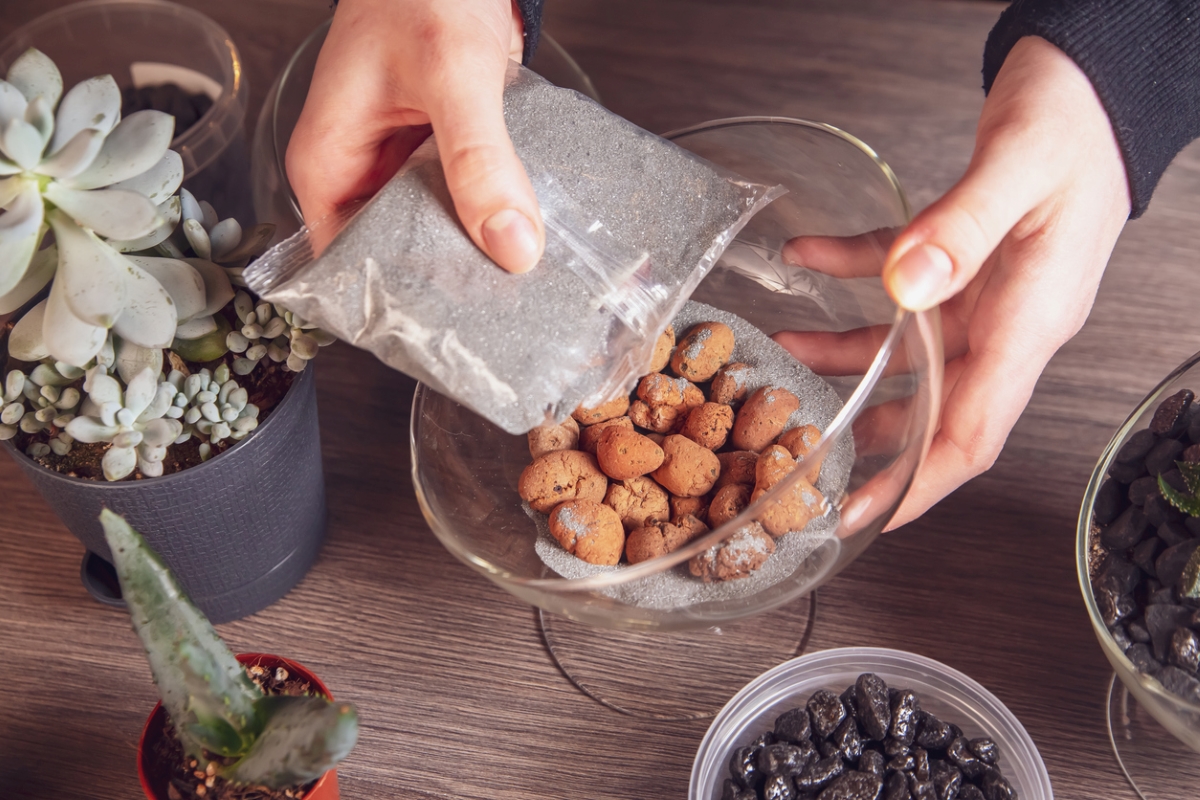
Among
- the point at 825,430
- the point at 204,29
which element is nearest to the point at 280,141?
the point at 204,29

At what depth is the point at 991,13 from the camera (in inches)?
41.6

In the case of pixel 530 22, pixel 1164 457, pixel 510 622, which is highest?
pixel 530 22

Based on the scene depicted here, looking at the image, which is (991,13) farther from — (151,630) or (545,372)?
(151,630)

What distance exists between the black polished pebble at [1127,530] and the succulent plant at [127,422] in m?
0.58

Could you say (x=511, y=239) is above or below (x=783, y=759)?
above

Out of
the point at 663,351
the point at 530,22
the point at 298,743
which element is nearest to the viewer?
the point at 298,743

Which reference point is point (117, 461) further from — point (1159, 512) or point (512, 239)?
point (1159, 512)

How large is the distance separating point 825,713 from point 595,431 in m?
0.23

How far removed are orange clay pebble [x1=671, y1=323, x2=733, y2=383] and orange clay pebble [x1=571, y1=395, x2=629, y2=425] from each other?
5 centimetres

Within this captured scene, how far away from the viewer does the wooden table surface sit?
24.3 inches

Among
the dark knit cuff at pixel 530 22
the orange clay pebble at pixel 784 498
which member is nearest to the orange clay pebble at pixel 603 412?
the orange clay pebble at pixel 784 498

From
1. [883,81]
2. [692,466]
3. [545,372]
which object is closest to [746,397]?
[692,466]

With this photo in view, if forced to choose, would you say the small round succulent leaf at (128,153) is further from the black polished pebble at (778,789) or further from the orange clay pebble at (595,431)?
the black polished pebble at (778,789)

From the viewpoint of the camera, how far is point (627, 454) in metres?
0.61
